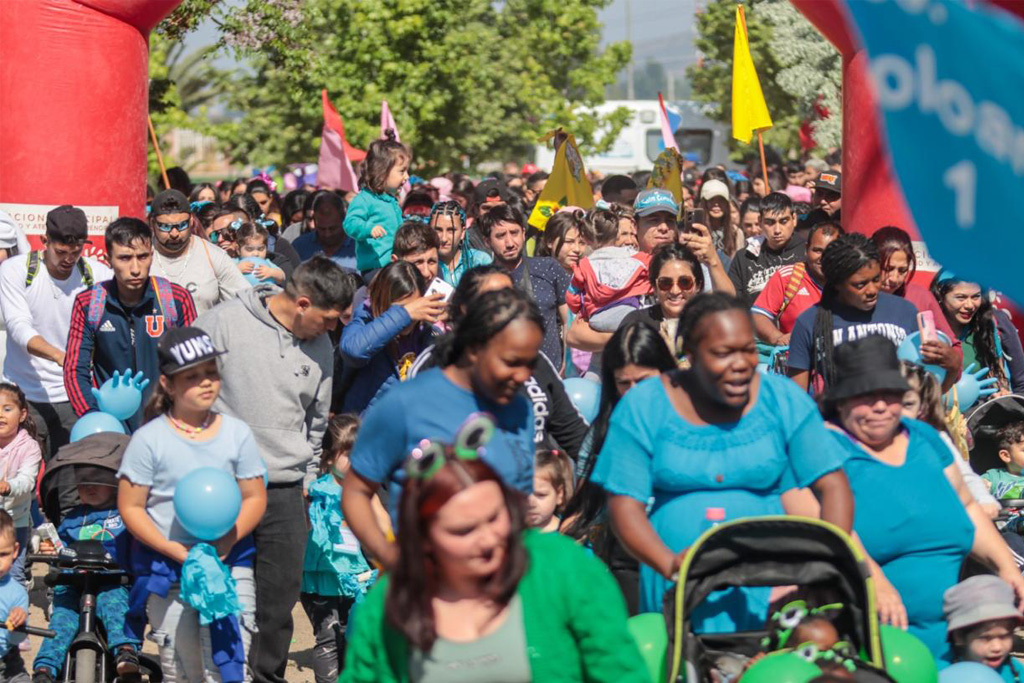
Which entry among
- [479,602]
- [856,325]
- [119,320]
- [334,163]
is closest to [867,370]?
[856,325]

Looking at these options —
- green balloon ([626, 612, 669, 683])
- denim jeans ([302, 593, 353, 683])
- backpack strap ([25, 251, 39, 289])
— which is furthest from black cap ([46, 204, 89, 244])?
green balloon ([626, 612, 669, 683])

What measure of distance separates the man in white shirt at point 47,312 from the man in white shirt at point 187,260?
15.1 inches

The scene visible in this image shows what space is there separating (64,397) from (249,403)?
8.61 feet

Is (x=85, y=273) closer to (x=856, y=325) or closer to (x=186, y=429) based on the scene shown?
(x=186, y=429)

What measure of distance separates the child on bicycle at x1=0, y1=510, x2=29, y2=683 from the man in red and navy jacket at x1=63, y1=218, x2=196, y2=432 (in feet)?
2.93

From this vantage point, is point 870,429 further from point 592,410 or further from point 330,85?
point 330,85

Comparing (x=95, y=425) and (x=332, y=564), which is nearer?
(x=332, y=564)

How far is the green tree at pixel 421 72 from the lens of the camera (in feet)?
52.2

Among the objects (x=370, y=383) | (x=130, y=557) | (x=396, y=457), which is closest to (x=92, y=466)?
(x=130, y=557)

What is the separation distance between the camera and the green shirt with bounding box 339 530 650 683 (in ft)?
13.1

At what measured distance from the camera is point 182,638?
6562mm

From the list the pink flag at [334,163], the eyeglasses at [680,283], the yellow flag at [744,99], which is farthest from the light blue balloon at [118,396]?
the pink flag at [334,163]

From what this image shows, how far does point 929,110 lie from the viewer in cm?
328

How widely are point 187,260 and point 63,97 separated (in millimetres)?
2867
